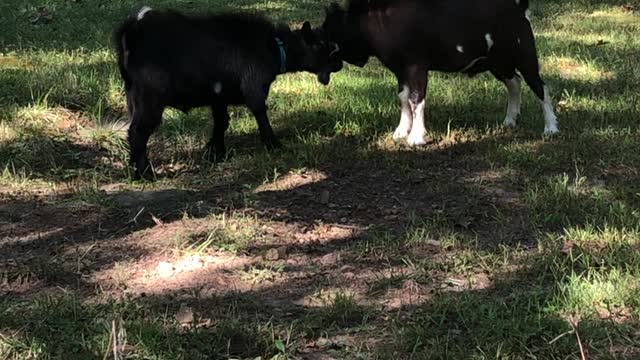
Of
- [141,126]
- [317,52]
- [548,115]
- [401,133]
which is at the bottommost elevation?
[401,133]

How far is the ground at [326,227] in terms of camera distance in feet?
12.3

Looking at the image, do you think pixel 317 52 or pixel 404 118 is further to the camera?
pixel 404 118

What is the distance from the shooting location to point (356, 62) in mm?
7727

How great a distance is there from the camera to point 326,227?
5.23 meters

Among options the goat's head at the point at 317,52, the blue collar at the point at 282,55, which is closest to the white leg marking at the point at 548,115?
the goat's head at the point at 317,52

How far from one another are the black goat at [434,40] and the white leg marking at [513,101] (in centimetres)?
21

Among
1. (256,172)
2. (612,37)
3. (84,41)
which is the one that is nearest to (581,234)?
(256,172)

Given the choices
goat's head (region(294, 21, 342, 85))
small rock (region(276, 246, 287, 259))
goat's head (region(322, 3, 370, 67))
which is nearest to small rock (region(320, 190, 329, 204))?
small rock (region(276, 246, 287, 259))

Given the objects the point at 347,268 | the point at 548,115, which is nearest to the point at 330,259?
Result: the point at 347,268

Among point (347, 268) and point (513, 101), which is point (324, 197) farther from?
point (513, 101)

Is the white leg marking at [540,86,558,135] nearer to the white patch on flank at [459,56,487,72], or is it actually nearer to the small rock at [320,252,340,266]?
the white patch on flank at [459,56,487,72]

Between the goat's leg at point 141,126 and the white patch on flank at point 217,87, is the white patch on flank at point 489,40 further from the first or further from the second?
the goat's leg at point 141,126

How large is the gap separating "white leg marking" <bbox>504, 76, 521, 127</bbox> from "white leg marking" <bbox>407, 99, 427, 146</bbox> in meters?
1.03

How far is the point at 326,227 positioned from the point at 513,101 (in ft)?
10.9
